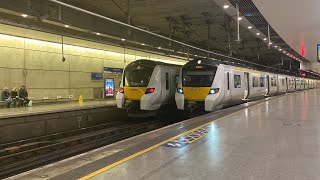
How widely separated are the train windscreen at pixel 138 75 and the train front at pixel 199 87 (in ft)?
4.88

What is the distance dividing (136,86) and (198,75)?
284 centimetres

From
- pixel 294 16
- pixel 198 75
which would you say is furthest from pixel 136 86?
pixel 294 16

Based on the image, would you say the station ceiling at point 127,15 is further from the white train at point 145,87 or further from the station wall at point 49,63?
the station wall at point 49,63

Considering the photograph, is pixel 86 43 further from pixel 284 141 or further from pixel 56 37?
pixel 284 141

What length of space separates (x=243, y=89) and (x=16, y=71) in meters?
12.1

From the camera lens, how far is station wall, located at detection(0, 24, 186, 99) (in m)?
17.0

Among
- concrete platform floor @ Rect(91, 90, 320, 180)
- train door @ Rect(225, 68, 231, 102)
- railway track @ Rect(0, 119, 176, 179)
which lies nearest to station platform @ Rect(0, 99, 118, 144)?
railway track @ Rect(0, 119, 176, 179)

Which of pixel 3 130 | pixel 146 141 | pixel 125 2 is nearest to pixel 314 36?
pixel 125 2

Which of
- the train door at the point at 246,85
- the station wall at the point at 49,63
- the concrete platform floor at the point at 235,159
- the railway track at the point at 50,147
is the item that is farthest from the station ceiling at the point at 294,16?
the station wall at the point at 49,63

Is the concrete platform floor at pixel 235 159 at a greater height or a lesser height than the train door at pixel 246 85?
lesser

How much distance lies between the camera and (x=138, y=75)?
580 inches

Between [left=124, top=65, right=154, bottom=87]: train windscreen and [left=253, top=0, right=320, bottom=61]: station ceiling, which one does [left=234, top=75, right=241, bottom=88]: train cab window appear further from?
[left=124, top=65, right=154, bottom=87]: train windscreen

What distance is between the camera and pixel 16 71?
17.3 m

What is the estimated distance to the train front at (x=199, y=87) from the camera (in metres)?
13.5
